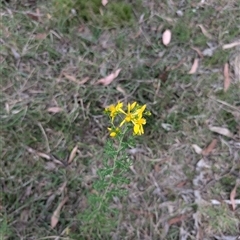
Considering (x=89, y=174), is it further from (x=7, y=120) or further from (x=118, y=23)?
(x=118, y=23)

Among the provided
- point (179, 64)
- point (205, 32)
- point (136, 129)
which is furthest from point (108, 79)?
point (136, 129)

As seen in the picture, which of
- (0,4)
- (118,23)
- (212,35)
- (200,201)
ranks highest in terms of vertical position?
(0,4)

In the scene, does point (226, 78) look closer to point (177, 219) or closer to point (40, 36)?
point (177, 219)

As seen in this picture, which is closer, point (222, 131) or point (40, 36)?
point (222, 131)

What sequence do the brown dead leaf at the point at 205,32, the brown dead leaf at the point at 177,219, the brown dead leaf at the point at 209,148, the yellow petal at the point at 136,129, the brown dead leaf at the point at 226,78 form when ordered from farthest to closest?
the brown dead leaf at the point at 205,32
the brown dead leaf at the point at 226,78
the brown dead leaf at the point at 209,148
the brown dead leaf at the point at 177,219
the yellow petal at the point at 136,129

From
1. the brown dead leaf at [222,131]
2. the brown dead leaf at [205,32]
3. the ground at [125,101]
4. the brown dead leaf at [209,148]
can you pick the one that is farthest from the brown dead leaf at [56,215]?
the brown dead leaf at [205,32]

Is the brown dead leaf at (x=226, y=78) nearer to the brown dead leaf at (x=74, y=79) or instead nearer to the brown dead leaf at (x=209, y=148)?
the brown dead leaf at (x=209, y=148)

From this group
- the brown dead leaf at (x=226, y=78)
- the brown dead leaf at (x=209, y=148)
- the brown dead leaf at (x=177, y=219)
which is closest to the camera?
the brown dead leaf at (x=177, y=219)

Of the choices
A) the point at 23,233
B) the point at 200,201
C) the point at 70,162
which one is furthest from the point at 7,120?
the point at 200,201
